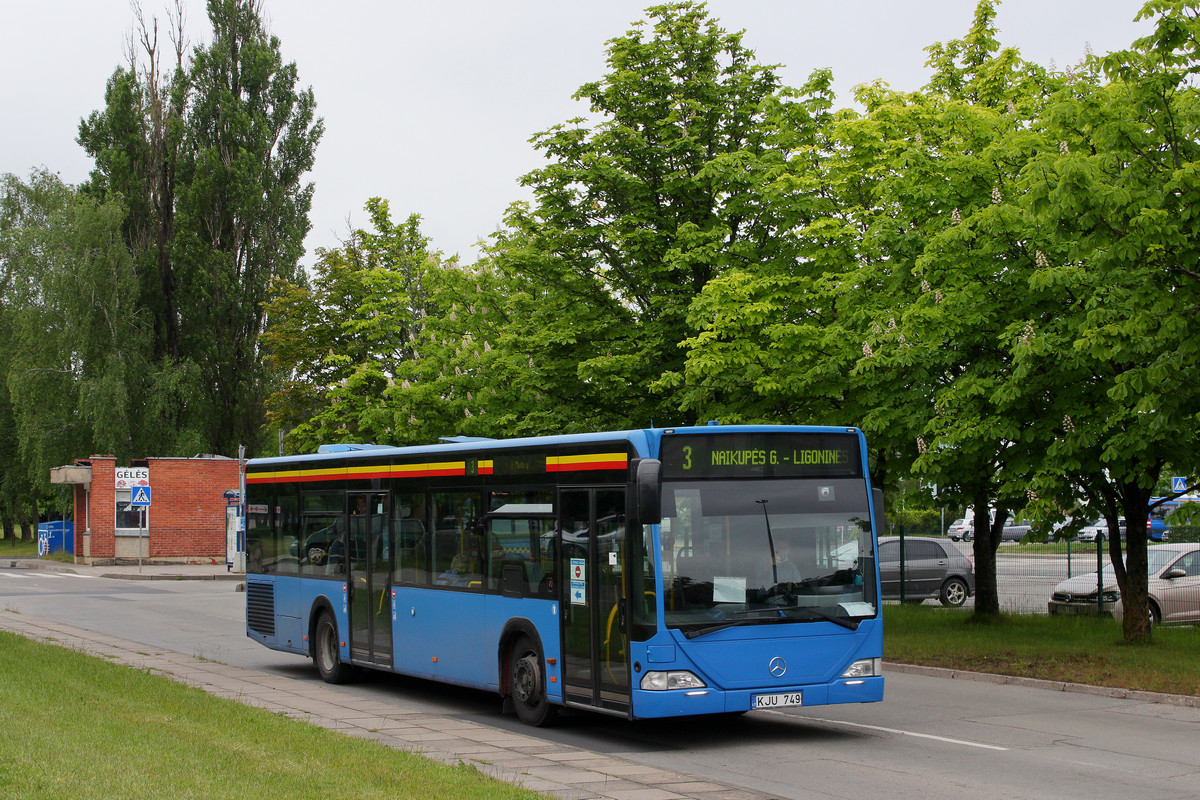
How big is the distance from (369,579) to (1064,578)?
15.3 metres

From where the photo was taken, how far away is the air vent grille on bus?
57.8 ft

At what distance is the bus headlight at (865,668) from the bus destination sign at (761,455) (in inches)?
66.7

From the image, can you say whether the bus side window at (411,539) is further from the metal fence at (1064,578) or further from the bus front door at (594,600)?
the metal fence at (1064,578)

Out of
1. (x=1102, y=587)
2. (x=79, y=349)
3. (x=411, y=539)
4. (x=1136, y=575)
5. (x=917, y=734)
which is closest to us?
(x=917, y=734)

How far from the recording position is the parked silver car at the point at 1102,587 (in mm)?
22062

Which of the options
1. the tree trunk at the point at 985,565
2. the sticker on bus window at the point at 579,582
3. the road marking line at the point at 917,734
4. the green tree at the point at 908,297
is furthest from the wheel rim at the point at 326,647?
the tree trunk at the point at 985,565

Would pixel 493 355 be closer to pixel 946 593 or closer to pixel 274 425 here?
pixel 946 593

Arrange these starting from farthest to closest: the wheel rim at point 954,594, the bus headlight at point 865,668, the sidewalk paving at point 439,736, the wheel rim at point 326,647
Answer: the wheel rim at point 954,594 → the wheel rim at point 326,647 → the bus headlight at point 865,668 → the sidewalk paving at point 439,736

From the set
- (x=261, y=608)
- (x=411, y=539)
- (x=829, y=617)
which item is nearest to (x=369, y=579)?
(x=411, y=539)

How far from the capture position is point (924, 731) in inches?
458

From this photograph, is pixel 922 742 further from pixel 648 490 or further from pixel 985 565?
pixel 985 565

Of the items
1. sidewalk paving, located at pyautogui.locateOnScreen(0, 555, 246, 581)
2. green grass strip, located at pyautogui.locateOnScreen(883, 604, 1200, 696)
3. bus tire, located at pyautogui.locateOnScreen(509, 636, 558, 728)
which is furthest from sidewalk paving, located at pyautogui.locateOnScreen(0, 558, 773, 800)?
sidewalk paving, located at pyautogui.locateOnScreen(0, 555, 246, 581)

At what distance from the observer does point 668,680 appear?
33.7 feet

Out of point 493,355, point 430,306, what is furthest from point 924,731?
point 430,306
